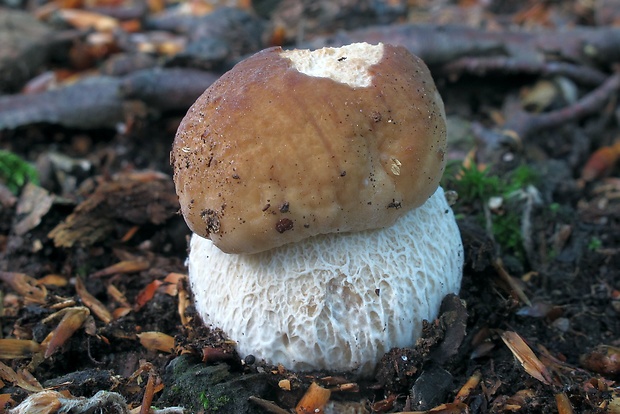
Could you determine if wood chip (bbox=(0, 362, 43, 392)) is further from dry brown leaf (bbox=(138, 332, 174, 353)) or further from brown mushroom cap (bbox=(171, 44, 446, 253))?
brown mushroom cap (bbox=(171, 44, 446, 253))

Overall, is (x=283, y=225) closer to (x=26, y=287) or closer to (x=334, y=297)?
(x=334, y=297)

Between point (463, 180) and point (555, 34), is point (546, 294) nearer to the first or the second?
point (463, 180)

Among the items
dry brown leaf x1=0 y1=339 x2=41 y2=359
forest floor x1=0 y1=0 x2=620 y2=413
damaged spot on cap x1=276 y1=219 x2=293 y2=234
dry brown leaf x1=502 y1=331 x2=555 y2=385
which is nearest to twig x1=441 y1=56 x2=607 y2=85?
forest floor x1=0 y1=0 x2=620 y2=413

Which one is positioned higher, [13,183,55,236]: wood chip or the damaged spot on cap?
the damaged spot on cap

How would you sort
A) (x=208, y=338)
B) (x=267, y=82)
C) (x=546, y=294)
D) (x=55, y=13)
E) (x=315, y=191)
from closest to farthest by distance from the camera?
(x=315, y=191) → (x=267, y=82) → (x=208, y=338) → (x=546, y=294) → (x=55, y=13)

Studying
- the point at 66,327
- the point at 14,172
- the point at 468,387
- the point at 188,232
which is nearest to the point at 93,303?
the point at 66,327

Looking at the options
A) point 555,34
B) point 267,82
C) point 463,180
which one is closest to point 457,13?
point 555,34

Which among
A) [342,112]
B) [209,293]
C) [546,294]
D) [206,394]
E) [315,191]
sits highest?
[342,112]
